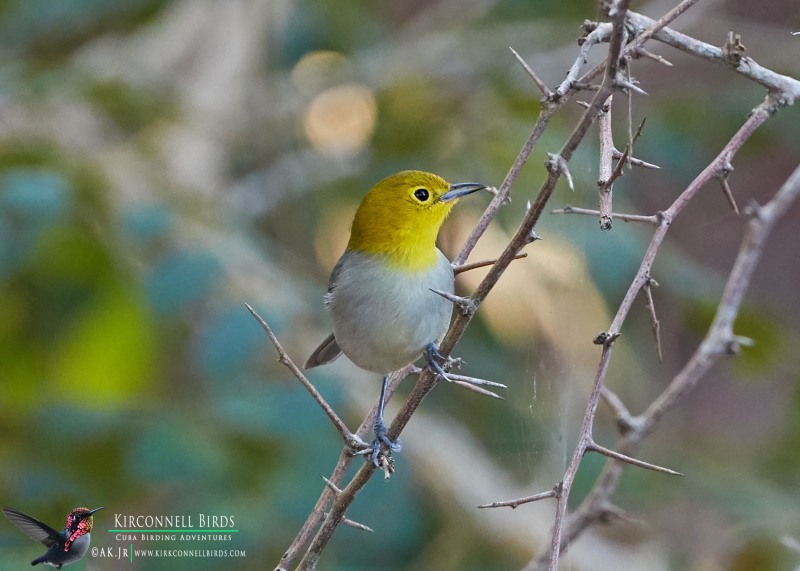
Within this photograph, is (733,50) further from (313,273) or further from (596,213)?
(313,273)

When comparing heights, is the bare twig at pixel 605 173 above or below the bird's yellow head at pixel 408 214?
below

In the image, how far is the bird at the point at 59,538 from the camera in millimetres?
2324

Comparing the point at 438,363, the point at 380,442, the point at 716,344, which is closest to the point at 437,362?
the point at 438,363

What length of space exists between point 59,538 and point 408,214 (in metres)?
1.36

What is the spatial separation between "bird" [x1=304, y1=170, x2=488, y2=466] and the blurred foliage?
32cm

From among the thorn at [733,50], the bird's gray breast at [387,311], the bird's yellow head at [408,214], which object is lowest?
the thorn at [733,50]

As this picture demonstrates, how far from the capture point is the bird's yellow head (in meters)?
2.95

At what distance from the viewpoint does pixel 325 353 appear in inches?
122

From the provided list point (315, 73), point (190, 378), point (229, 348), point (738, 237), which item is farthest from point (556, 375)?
point (738, 237)

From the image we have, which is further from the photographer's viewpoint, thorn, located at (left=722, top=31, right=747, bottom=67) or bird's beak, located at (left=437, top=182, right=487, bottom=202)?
bird's beak, located at (left=437, top=182, right=487, bottom=202)

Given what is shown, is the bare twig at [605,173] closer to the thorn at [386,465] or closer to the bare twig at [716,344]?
the bare twig at [716,344]

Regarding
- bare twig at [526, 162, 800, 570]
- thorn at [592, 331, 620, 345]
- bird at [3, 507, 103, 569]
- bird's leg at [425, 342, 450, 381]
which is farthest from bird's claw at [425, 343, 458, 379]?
bird at [3, 507, 103, 569]

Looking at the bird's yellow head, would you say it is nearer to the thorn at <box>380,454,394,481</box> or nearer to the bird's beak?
the bird's beak

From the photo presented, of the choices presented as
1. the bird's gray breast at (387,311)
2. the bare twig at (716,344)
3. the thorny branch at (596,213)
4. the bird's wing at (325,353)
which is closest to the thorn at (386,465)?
the thorny branch at (596,213)
